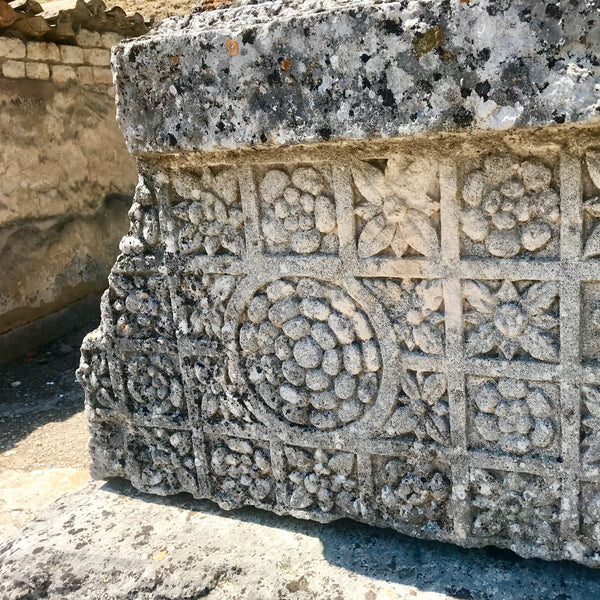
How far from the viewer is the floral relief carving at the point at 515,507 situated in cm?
167

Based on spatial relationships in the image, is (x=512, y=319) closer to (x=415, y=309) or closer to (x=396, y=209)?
(x=415, y=309)

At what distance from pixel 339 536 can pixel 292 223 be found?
0.91 metres

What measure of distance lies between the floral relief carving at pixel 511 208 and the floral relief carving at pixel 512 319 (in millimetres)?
84

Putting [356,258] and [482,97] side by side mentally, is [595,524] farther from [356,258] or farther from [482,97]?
[482,97]

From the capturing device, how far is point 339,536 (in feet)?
6.34

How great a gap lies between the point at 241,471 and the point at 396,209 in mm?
957

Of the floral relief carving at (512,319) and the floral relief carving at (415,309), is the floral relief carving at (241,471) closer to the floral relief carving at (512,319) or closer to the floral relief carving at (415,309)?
the floral relief carving at (415,309)

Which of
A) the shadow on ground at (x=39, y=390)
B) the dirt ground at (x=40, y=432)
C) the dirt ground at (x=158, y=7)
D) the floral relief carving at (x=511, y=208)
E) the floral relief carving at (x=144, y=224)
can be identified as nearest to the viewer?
the floral relief carving at (x=511, y=208)

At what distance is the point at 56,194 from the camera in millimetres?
4887

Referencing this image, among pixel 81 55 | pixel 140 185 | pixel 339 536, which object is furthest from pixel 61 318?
pixel 339 536

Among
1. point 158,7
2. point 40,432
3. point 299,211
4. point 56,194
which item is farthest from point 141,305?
point 158,7

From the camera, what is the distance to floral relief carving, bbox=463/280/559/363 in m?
1.56

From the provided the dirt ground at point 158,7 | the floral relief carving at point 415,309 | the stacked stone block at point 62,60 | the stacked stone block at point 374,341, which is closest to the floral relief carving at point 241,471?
the stacked stone block at point 374,341

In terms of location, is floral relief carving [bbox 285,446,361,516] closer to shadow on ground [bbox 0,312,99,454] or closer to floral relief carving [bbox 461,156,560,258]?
floral relief carving [bbox 461,156,560,258]
